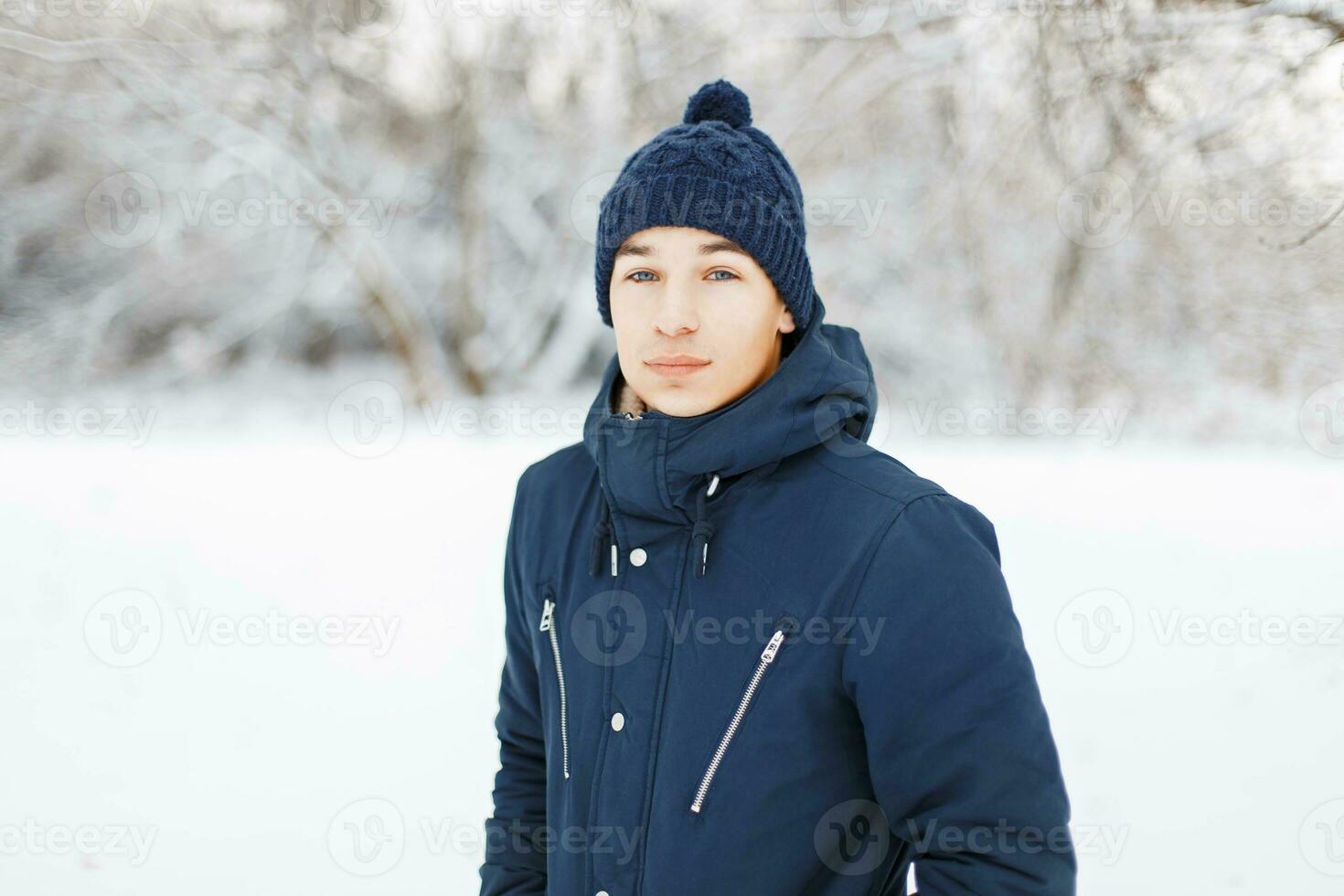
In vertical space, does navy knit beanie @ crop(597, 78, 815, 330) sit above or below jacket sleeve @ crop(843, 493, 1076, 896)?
above

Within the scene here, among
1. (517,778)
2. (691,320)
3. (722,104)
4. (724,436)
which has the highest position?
(722,104)

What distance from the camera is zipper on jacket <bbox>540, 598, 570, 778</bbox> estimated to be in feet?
3.55

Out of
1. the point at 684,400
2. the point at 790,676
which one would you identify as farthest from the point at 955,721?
the point at 684,400

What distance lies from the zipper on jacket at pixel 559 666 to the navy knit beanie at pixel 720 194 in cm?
42

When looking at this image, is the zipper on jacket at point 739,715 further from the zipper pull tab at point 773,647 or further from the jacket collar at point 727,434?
the jacket collar at point 727,434

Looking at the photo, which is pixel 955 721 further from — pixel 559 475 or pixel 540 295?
pixel 540 295

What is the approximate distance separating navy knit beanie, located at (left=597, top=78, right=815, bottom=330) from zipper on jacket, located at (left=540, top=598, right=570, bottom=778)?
0.42 meters

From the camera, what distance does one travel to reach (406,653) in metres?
3.08

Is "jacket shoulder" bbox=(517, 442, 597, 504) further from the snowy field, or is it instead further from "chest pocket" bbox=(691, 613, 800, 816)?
the snowy field

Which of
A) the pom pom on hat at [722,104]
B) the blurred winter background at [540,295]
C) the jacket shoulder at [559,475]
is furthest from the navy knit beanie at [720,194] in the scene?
the blurred winter background at [540,295]

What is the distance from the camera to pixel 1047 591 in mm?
3365

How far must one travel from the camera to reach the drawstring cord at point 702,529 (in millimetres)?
1011

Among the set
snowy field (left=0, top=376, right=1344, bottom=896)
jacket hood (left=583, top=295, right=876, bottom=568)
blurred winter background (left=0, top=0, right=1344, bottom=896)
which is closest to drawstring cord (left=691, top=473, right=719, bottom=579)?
jacket hood (left=583, top=295, right=876, bottom=568)

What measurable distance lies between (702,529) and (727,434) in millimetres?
105
